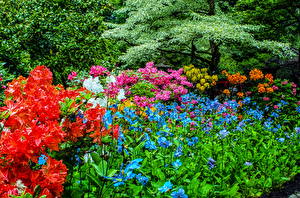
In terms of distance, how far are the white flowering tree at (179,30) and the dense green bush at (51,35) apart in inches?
29.2

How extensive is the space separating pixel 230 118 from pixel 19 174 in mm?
3666

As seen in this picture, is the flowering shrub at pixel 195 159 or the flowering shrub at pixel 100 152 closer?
the flowering shrub at pixel 100 152

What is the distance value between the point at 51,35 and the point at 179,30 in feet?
10.7

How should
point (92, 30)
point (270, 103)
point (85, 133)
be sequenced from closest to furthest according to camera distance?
point (85, 133) → point (270, 103) → point (92, 30)

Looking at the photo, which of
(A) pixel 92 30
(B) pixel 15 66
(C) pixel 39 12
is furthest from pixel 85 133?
(A) pixel 92 30

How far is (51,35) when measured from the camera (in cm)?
674

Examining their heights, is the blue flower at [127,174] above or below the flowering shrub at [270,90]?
above

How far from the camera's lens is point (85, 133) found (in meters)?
2.00

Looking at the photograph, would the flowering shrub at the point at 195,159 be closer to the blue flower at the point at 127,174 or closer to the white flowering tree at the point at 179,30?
the blue flower at the point at 127,174

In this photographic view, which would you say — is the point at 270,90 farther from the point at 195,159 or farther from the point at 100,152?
the point at 100,152

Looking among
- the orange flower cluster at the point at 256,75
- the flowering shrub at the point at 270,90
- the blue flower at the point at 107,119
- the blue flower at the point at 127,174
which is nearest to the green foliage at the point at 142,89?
the flowering shrub at the point at 270,90

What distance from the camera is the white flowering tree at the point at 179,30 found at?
23.8ft

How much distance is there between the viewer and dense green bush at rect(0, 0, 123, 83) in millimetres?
6352

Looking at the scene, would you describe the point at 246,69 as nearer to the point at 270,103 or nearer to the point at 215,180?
the point at 270,103
